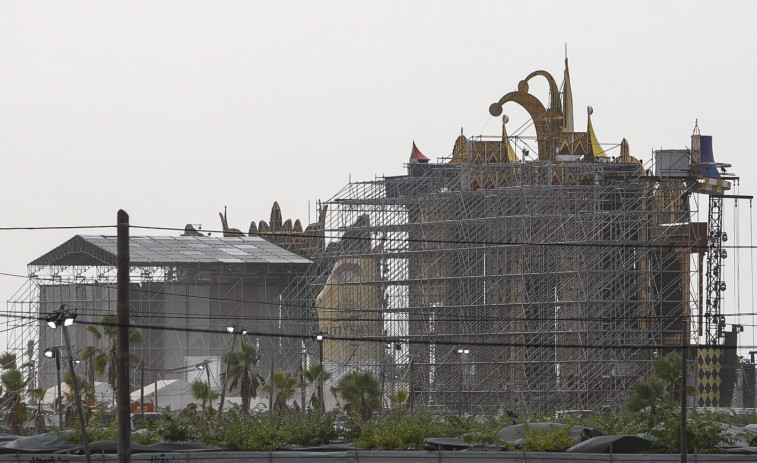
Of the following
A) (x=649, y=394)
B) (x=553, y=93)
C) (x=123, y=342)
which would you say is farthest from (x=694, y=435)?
(x=553, y=93)

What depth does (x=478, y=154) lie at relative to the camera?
3290 inches

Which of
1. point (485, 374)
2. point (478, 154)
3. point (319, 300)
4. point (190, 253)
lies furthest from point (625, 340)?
point (190, 253)

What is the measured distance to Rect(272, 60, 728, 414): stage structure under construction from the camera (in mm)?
73188

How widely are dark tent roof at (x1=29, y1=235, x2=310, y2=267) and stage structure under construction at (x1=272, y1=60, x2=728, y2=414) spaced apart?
10.3 metres

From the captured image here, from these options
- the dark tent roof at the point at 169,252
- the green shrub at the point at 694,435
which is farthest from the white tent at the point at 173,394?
the green shrub at the point at 694,435

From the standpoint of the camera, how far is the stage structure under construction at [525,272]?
73188mm

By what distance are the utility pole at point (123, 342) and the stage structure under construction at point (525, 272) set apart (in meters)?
41.4

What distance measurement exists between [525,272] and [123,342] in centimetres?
5041

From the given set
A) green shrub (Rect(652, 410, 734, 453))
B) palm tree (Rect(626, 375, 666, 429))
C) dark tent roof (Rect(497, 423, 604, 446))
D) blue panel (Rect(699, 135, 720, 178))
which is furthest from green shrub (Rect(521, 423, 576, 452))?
blue panel (Rect(699, 135, 720, 178))

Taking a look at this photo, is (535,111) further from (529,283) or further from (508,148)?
(529,283)

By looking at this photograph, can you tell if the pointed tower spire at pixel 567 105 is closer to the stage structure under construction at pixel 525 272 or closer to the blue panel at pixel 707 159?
the stage structure under construction at pixel 525 272

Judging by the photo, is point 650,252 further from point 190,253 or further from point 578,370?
point 190,253

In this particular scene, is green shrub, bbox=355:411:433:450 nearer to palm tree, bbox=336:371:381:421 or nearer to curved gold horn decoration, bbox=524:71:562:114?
palm tree, bbox=336:371:381:421

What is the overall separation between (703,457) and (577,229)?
40.3 meters
